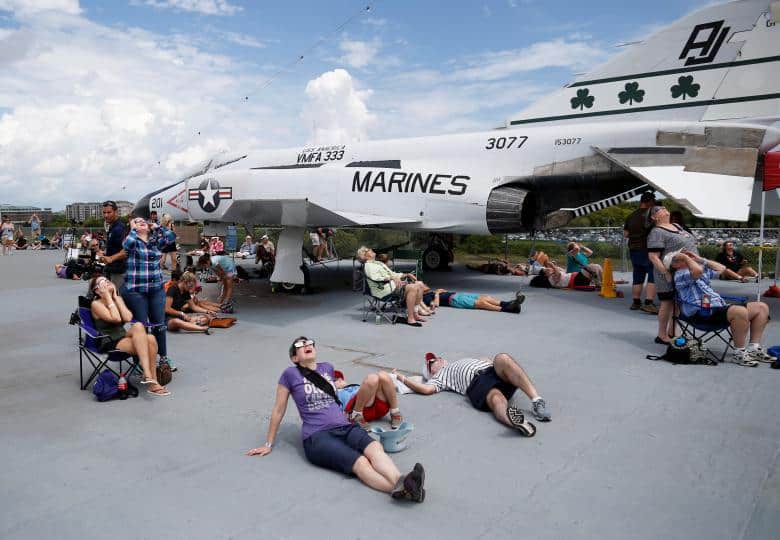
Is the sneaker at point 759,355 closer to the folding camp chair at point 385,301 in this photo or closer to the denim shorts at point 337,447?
the folding camp chair at point 385,301

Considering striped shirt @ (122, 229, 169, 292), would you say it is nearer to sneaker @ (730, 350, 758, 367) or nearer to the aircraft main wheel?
sneaker @ (730, 350, 758, 367)

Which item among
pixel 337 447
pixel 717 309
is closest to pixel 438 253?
pixel 717 309

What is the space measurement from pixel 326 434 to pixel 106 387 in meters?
2.71

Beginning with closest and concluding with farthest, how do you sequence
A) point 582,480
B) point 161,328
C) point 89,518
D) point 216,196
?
point 89,518 < point 582,480 < point 161,328 < point 216,196

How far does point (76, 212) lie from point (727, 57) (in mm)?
125619

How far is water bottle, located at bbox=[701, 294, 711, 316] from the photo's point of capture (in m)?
6.46

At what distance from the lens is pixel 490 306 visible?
10164 mm

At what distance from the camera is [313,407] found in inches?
159

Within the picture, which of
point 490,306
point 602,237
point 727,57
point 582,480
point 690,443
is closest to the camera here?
point 582,480

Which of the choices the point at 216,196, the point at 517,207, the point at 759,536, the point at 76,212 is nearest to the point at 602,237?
the point at 517,207

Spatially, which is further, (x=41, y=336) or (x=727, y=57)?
(x=727, y=57)

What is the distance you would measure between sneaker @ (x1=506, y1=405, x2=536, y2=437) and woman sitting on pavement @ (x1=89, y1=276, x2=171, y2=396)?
11.0ft

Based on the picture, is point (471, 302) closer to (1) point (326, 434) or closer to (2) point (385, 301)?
(2) point (385, 301)

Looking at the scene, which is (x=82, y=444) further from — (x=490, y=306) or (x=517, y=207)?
(x=517, y=207)
